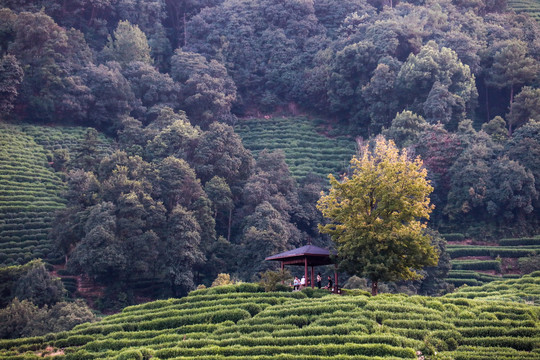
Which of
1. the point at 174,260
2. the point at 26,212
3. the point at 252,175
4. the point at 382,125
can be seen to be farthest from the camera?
Answer: the point at 382,125

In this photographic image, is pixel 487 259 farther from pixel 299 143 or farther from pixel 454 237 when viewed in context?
pixel 299 143

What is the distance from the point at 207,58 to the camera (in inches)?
2704

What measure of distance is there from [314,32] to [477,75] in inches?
784

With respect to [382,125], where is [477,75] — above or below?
above

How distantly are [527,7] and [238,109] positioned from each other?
127 feet

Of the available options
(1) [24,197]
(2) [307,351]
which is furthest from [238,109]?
(2) [307,351]

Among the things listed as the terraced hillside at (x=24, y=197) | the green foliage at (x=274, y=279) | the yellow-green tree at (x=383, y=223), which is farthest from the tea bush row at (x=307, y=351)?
the terraced hillside at (x=24, y=197)

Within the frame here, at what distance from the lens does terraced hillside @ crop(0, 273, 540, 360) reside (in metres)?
23.0

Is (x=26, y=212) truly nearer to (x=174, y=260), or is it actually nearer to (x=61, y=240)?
(x=61, y=240)

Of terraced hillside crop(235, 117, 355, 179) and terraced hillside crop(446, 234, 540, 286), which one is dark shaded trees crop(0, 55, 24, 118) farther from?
terraced hillside crop(446, 234, 540, 286)

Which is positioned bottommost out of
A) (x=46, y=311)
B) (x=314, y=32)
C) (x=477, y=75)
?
(x=46, y=311)

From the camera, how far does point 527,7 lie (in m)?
75.5

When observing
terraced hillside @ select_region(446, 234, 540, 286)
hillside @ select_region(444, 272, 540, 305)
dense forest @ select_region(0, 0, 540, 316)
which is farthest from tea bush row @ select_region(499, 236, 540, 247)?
hillside @ select_region(444, 272, 540, 305)

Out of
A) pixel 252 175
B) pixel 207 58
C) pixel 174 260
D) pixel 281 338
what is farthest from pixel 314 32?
pixel 281 338
